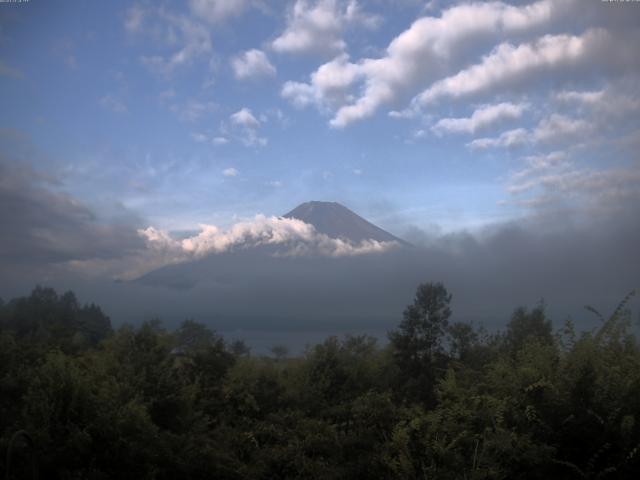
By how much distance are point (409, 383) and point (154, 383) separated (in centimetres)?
1651

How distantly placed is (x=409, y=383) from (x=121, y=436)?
20.7 m

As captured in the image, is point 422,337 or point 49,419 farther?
point 422,337

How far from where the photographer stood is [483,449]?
6.46 m

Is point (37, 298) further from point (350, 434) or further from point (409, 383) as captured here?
point (350, 434)

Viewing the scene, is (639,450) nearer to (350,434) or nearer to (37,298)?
(350,434)

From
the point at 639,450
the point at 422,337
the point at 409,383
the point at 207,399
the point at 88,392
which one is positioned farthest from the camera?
the point at 422,337

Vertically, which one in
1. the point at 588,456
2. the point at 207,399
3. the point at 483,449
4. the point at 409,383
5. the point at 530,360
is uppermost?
the point at 530,360

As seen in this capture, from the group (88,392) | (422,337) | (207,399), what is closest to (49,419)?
(88,392)

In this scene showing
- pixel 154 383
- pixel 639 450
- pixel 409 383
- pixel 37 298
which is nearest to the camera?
pixel 639 450

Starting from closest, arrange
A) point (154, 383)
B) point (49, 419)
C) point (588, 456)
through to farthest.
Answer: point (588, 456), point (49, 419), point (154, 383)

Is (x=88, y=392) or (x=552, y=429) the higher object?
(x=88, y=392)

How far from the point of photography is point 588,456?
277 inches

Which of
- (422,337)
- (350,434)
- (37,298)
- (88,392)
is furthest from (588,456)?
(37,298)

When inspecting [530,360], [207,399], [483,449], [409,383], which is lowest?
[409,383]
